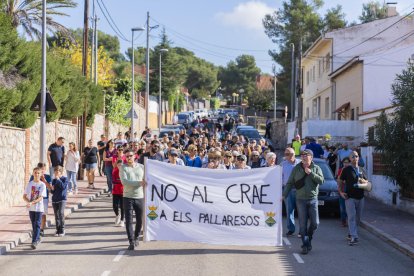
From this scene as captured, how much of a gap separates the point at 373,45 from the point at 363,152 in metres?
22.3

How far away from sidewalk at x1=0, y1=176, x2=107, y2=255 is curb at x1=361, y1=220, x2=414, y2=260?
23.6ft

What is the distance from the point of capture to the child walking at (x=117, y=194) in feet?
50.1

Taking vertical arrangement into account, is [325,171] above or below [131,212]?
above

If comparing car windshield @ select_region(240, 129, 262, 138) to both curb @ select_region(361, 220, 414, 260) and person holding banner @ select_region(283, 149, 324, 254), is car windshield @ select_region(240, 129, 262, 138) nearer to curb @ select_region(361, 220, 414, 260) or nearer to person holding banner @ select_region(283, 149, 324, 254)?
curb @ select_region(361, 220, 414, 260)

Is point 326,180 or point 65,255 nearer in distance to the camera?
point 65,255

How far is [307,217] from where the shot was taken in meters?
12.8

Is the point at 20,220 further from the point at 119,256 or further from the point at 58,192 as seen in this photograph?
the point at 119,256

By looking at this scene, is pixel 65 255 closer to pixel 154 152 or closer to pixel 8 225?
pixel 8 225

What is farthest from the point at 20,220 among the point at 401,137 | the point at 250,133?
the point at 250,133

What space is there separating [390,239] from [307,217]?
2.56 meters

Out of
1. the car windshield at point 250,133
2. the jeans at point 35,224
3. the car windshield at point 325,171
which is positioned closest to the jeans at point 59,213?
the jeans at point 35,224

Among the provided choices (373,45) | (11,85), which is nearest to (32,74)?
(11,85)

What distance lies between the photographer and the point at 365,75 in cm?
3656

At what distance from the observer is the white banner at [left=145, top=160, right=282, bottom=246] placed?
42.2ft
